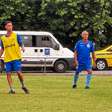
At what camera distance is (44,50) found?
33219 mm

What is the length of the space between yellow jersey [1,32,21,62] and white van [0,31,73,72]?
16442 mm

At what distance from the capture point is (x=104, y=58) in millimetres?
35688

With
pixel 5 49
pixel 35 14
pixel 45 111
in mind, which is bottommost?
pixel 45 111

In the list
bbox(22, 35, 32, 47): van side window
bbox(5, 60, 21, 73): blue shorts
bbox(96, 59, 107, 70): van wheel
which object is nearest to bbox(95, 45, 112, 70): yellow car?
bbox(96, 59, 107, 70): van wheel

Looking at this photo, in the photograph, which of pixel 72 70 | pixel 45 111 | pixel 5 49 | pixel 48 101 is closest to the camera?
pixel 45 111

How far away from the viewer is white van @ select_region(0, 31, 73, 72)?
32969 millimetres

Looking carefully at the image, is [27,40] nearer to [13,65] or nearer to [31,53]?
[31,53]

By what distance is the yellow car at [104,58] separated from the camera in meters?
35.6

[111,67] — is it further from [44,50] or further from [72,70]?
[44,50]

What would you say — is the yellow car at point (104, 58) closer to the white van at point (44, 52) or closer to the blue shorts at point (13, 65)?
the white van at point (44, 52)

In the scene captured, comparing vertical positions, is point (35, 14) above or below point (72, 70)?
above

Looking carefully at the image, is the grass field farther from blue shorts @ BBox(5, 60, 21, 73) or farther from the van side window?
the van side window

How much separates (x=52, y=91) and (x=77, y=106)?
425cm

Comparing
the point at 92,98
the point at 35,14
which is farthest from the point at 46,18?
the point at 92,98
